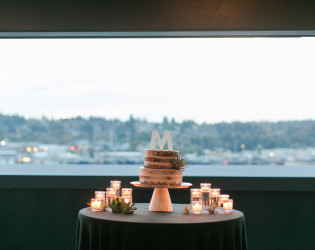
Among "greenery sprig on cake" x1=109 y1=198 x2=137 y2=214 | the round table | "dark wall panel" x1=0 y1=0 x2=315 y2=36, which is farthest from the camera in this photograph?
"dark wall panel" x1=0 y1=0 x2=315 y2=36

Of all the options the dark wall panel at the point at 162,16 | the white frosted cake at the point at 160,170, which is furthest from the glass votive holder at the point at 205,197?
the dark wall panel at the point at 162,16

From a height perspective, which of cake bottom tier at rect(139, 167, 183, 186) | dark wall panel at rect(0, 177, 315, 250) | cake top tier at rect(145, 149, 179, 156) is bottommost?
dark wall panel at rect(0, 177, 315, 250)

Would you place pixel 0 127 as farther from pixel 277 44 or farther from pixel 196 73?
pixel 277 44

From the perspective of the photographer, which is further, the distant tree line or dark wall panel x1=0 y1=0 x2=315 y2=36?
the distant tree line

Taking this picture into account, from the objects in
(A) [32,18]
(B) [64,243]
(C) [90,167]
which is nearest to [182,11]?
(A) [32,18]

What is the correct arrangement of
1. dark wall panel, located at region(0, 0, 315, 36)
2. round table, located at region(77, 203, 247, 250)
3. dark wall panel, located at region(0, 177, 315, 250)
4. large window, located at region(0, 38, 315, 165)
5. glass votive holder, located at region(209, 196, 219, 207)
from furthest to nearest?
1. large window, located at region(0, 38, 315, 165)
2. dark wall panel, located at region(0, 177, 315, 250)
3. dark wall panel, located at region(0, 0, 315, 36)
4. glass votive holder, located at region(209, 196, 219, 207)
5. round table, located at region(77, 203, 247, 250)

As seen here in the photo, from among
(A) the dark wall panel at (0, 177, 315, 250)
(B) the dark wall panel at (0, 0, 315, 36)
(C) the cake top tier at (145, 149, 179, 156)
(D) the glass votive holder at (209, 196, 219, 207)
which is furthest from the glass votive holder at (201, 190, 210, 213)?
(B) the dark wall panel at (0, 0, 315, 36)

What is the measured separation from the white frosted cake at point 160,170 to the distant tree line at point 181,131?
5.01 ft

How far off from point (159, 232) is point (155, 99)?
6.71 ft

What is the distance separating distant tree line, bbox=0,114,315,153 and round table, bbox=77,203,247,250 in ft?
5.65

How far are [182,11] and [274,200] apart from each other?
1.97m

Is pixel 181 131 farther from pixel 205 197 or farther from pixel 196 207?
pixel 196 207

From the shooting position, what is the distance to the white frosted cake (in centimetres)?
279

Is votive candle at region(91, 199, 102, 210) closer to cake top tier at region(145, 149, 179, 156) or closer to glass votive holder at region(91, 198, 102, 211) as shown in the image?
glass votive holder at region(91, 198, 102, 211)
